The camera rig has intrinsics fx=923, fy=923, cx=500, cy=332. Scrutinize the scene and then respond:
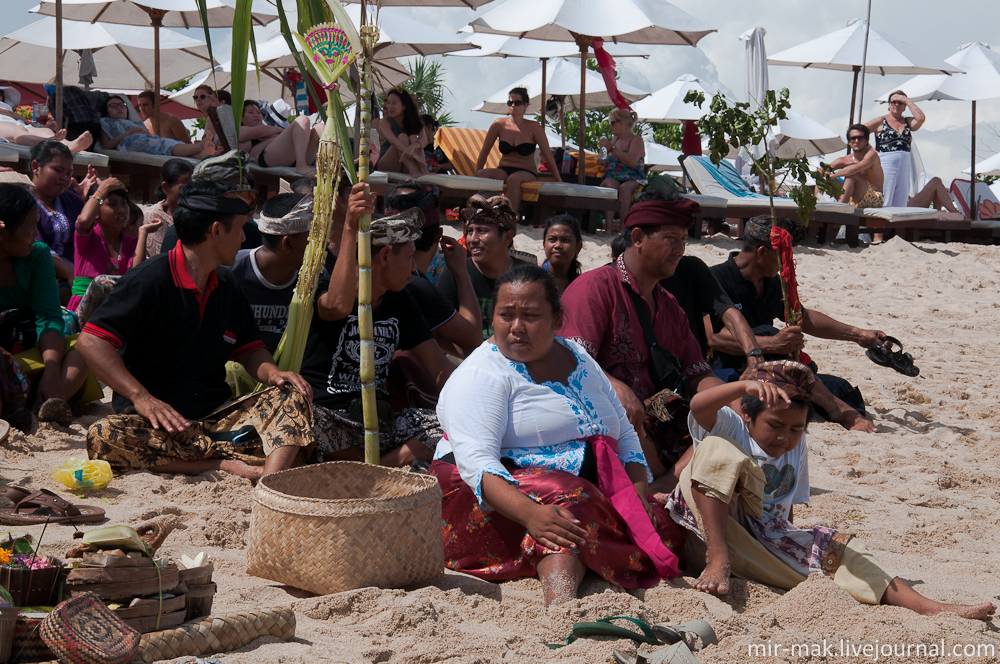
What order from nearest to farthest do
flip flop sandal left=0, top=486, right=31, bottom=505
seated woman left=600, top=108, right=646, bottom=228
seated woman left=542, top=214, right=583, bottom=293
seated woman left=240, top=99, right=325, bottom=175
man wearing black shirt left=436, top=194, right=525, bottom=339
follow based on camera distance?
flip flop sandal left=0, top=486, right=31, bottom=505
man wearing black shirt left=436, top=194, right=525, bottom=339
seated woman left=542, top=214, right=583, bottom=293
seated woman left=240, top=99, right=325, bottom=175
seated woman left=600, top=108, right=646, bottom=228

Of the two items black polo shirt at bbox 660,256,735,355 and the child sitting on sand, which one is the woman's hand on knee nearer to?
the child sitting on sand

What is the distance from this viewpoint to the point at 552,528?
9.24 feet

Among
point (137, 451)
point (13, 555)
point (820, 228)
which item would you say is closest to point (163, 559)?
point (13, 555)

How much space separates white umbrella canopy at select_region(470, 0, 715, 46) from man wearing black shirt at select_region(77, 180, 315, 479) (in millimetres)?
7112

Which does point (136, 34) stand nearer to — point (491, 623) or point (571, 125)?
point (491, 623)

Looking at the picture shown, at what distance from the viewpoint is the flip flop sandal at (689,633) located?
2.53m

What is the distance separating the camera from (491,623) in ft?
8.71

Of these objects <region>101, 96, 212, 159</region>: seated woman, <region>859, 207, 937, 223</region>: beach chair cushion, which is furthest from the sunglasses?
<region>859, 207, 937, 223</region>: beach chair cushion

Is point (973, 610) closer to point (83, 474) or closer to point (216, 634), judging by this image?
point (216, 634)

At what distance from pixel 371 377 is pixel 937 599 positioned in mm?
2120

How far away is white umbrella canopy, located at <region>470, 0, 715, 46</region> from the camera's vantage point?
10328mm

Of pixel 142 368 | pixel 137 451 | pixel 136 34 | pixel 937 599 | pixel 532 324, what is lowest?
pixel 937 599

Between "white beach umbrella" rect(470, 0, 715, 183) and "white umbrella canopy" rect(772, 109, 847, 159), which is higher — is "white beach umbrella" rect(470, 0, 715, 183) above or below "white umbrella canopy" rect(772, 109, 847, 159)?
above

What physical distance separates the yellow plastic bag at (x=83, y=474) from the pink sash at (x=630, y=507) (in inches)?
76.8
